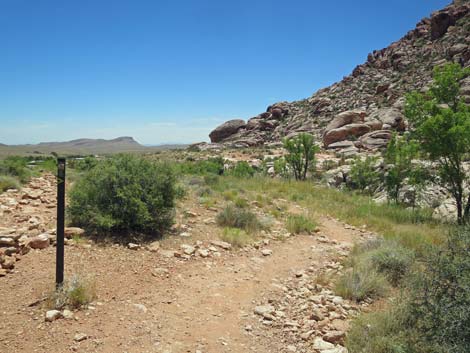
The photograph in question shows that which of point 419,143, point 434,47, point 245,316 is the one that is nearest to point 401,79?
point 434,47

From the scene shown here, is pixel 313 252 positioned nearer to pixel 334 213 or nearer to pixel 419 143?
pixel 334 213

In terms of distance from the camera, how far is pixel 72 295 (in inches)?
136

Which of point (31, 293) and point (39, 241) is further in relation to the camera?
point (39, 241)

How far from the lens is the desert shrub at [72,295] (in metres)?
3.39

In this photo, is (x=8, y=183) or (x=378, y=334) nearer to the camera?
(x=378, y=334)

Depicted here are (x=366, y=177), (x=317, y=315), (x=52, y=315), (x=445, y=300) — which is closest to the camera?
(x=445, y=300)

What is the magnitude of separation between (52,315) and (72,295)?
0.31 meters

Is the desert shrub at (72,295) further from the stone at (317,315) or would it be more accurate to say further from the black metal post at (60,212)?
the stone at (317,315)

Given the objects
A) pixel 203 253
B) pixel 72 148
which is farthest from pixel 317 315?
pixel 72 148

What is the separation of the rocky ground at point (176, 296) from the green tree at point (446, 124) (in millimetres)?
4027

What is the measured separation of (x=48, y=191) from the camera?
28.7ft

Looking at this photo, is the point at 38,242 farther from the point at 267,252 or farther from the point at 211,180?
the point at 211,180

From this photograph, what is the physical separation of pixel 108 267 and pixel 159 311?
1302 mm

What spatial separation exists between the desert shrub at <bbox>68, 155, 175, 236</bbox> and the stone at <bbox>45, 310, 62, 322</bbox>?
2.13 meters
